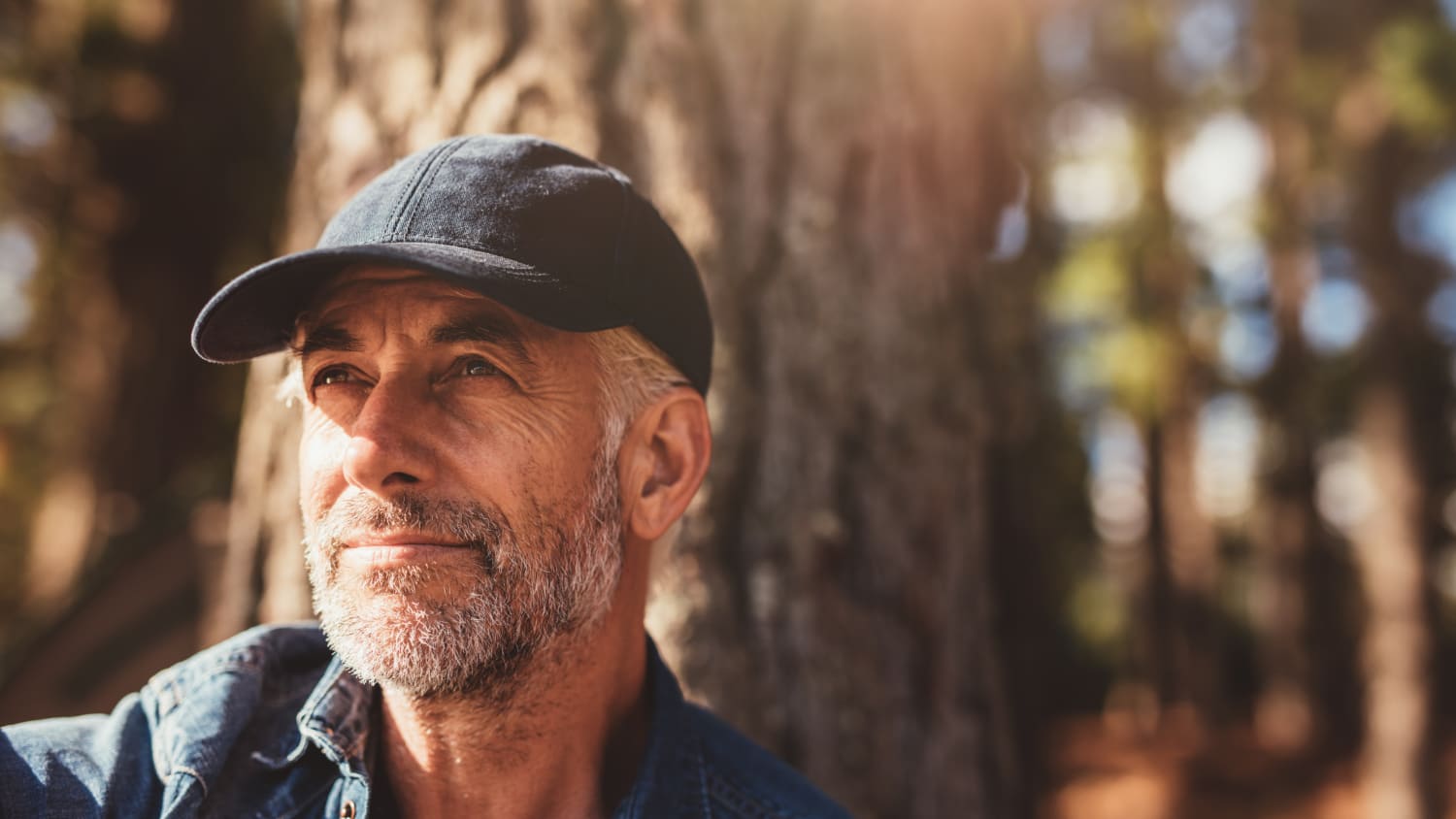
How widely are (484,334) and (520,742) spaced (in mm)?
773

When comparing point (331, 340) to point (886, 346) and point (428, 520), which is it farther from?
point (886, 346)

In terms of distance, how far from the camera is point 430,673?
1875 mm

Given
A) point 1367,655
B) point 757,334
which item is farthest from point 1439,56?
point 757,334

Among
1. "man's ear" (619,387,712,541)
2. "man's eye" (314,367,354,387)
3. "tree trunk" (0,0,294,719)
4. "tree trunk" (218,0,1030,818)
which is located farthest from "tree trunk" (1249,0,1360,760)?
"man's eye" (314,367,354,387)

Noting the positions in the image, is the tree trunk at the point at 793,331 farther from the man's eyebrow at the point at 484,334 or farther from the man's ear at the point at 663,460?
the man's eyebrow at the point at 484,334

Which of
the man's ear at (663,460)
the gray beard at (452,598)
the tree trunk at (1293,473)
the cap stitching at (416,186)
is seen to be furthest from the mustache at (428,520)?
the tree trunk at (1293,473)

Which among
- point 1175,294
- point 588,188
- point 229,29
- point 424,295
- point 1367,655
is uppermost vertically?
point 229,29

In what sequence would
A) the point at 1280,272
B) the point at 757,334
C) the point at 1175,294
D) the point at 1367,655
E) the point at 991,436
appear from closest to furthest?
the point at 757,334
the point at 991,436
the point at 1367,655
the point at 1280,272
the point at 1175,294

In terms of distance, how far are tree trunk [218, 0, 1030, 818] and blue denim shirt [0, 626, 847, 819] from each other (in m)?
0.47

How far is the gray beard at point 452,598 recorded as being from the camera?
1854mm

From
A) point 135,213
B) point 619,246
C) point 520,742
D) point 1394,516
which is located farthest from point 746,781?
point 1394,516

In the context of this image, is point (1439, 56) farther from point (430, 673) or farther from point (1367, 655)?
point (430, 673)

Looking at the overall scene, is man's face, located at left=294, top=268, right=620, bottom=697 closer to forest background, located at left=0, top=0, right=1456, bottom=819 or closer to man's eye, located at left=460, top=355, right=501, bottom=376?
man's eye, located at left=460, top=355, right=501, bottom=376

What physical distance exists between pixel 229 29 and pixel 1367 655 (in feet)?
37.1
